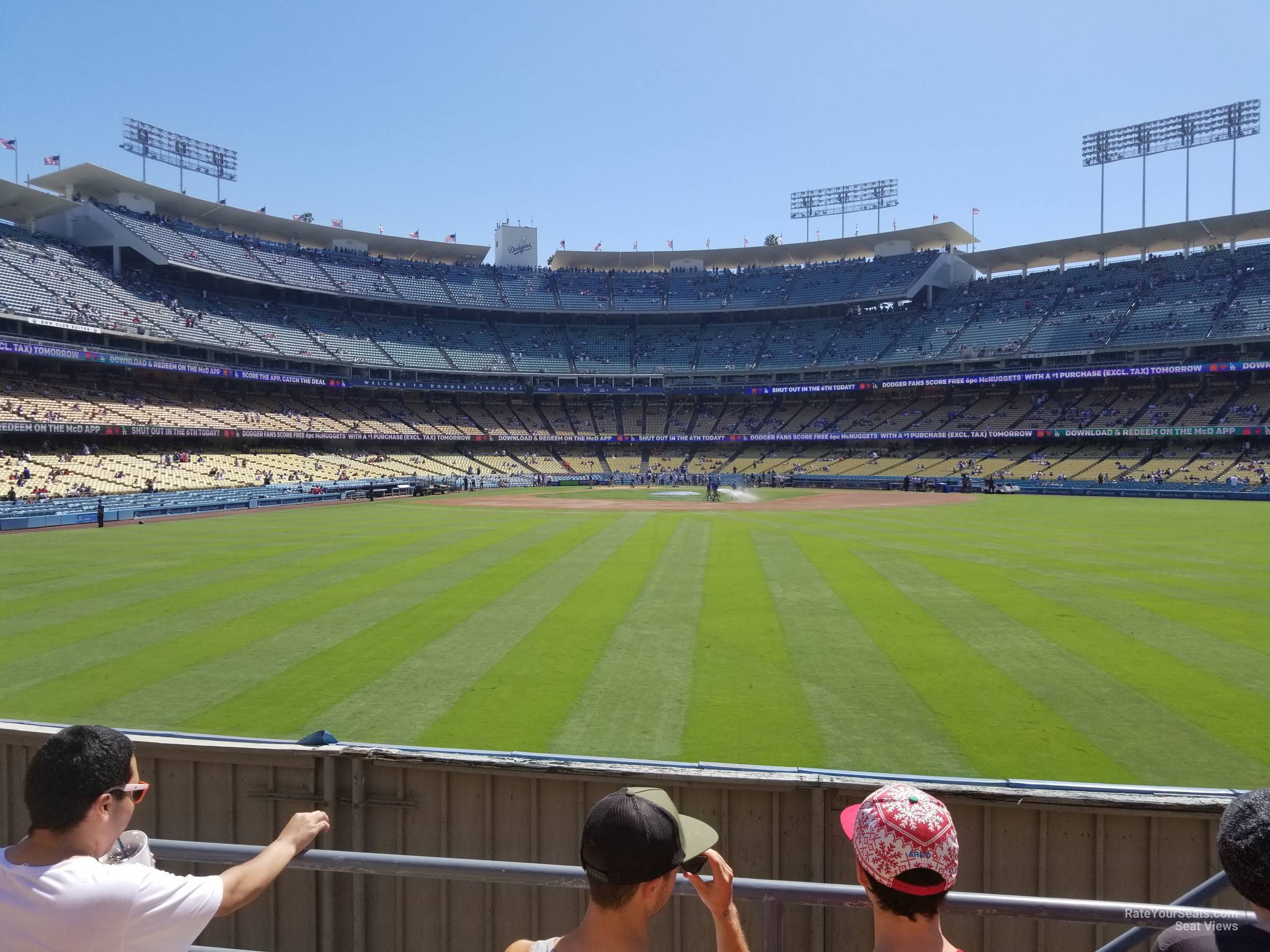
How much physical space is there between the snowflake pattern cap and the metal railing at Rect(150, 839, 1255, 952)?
1.66 feet

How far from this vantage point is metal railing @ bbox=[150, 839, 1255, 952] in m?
2.70

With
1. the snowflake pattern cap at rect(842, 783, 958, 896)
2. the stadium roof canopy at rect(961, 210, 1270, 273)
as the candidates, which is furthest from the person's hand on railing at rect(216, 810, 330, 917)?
the stadium roof canopy at rect(961, 210, 1270, 273)

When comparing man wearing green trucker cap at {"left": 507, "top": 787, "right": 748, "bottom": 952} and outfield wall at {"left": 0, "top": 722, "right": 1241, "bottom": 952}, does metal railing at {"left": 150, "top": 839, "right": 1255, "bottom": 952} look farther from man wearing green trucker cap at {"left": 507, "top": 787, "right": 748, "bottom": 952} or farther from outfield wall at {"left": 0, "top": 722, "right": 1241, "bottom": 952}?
outfield wall at {"left": 0, "top": 722, "right": 1241, "bottom": 952}

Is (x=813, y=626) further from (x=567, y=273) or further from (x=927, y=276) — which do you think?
(x=567, y=273)

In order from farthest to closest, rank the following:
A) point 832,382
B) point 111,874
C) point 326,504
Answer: point 832,382 < point 326,504 < point 111,874

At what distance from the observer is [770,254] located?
10206 cm

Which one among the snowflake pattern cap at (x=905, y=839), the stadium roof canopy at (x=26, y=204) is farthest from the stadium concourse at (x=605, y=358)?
the snowflake pattern cap at (x=905, y=839)

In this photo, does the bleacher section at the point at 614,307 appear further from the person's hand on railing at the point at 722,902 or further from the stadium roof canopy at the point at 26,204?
the person's hand on railing at the point at 722,902

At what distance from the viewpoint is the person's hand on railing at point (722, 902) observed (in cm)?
252

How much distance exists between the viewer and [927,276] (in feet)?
292

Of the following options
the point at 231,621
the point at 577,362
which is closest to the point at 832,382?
the point at 577,362

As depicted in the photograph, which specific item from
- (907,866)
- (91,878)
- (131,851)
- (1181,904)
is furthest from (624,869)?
(1181,904)

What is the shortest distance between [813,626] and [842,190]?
3935 inches

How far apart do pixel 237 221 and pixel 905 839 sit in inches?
3957
